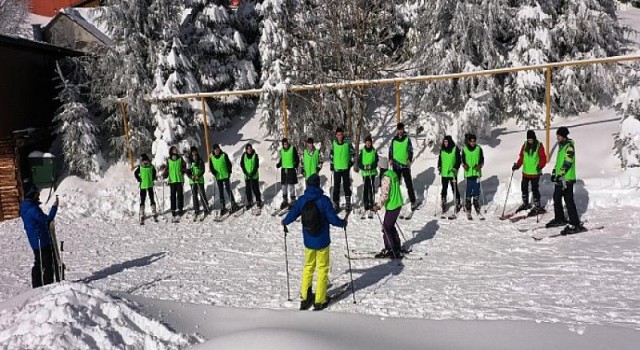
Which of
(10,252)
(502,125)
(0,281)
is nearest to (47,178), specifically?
→ (10,252)

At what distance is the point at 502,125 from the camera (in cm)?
1514

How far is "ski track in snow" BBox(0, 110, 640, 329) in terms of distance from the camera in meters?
6.18

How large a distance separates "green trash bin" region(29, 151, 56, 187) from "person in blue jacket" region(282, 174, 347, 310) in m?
12.3

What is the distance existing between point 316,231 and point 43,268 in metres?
4.87

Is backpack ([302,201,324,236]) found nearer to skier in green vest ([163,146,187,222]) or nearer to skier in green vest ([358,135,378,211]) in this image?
skier in green vest ([358,135,378,211])

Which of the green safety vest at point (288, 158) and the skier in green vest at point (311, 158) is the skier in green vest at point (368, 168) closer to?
the skier in green vest at point (311, 158)

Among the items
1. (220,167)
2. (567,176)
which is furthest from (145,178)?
(567,176)

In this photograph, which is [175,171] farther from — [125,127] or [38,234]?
[38,234]

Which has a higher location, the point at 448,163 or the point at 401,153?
the point at 401,153

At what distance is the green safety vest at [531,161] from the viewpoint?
9.82 meters

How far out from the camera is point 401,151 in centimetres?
1085

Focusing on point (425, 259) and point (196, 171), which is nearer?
point (425, 259)

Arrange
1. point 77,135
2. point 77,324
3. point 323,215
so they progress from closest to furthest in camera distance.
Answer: point 77,324
point 323,215
point 77,135

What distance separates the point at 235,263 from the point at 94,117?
12154 millimetres
